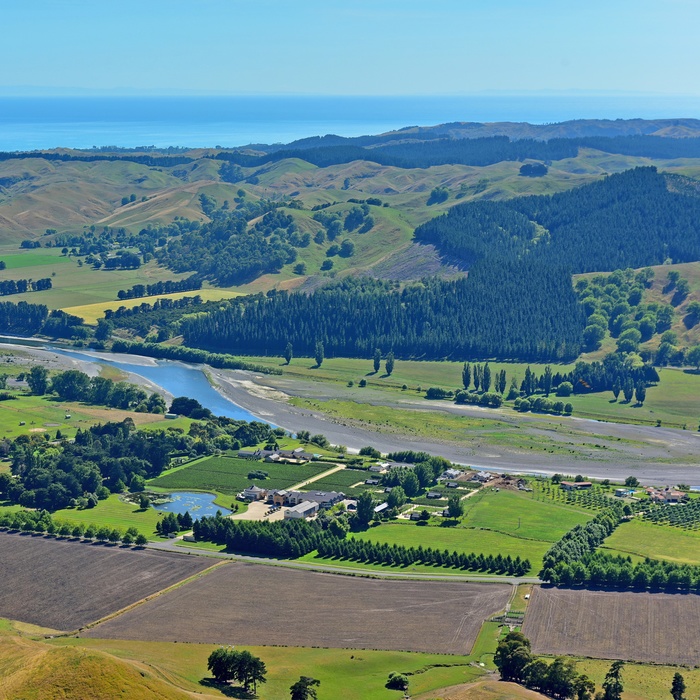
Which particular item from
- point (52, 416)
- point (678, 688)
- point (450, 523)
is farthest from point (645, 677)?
point (52, 416)

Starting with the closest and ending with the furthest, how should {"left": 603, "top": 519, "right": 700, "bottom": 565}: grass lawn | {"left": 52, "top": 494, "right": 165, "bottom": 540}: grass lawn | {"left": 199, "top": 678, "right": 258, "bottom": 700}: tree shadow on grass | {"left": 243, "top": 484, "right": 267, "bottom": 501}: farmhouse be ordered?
{"left": 199, "top": 678, "right": 258, "bottom": 700}: tree shadow on grass → {"left": 603, "top": 519, "right": 700, "bottom": 565}: grass lawn → {"left": 52, "top": 494, "right": 165, "bottom": 540}: grass lawn → {"left": 243, "top": 484, "right": 267, "bottom": 501}: farmhouse

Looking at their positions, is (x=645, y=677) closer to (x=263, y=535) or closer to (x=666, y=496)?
(x=263, y=535)

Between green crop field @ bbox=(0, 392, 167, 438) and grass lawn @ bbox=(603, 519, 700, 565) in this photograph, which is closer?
grass lawn @ bbox=(603, 519, 700, 565)

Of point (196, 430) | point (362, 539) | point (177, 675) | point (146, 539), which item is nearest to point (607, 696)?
point (177, 675)

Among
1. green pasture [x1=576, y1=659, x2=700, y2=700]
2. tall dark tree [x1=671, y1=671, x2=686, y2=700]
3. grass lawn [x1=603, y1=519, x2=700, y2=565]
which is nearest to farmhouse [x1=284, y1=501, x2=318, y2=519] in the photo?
grass lawn [x1=603, y1=519, x2=700, y2=565]

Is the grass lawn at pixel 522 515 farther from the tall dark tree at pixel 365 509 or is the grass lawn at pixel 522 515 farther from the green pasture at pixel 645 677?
the green pasture at pixel 645 677

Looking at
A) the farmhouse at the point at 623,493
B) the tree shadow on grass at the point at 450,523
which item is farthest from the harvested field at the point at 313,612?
the farmhouse at the point at 623,493

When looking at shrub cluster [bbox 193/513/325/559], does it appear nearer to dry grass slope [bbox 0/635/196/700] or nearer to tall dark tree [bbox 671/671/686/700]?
dry grass slope [bbox 0/635/196/700]
